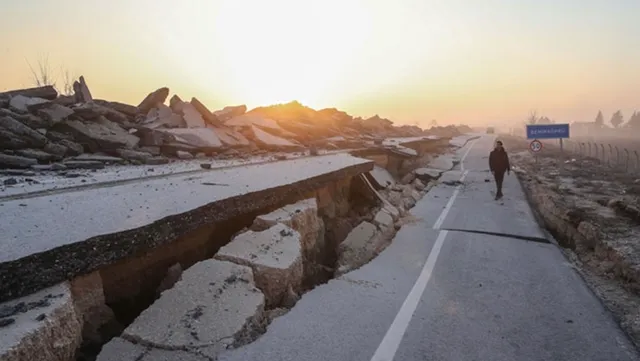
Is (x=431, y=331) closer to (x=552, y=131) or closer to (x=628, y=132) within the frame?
(x=552, y=131)

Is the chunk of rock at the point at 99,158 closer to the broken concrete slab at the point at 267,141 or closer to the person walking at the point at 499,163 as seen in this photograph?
the broken concrete slab at the point at 267,141

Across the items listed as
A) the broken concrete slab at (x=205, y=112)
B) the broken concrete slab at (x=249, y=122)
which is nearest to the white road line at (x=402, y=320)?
the broken concrete slab at (x=205, y=112)

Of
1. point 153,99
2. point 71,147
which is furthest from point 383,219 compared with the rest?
point 153,99

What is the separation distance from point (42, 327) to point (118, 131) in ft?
30.4

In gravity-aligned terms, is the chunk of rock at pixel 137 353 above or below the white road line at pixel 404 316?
above

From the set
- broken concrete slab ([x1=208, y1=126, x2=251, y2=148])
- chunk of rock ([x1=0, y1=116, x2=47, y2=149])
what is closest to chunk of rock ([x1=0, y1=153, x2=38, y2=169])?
chunk of rock ([x1=0, y1=116, x2=47, y2=149])

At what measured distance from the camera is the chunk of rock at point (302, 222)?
5.02 metres

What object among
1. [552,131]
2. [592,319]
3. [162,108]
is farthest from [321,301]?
[552,131]

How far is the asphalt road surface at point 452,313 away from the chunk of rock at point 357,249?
187 mm

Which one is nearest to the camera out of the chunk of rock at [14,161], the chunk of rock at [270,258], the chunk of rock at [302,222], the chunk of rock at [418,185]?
the chunk of rock at [270,258]

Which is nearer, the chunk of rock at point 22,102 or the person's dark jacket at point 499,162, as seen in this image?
the chunk of rock at point 22,102

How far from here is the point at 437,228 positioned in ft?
25.3

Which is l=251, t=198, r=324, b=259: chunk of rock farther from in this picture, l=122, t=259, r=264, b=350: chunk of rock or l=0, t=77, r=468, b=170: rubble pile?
l=0, t=77, r=468, b=170: rubble pile

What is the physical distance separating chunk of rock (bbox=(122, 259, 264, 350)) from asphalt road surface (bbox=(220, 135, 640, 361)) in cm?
22
